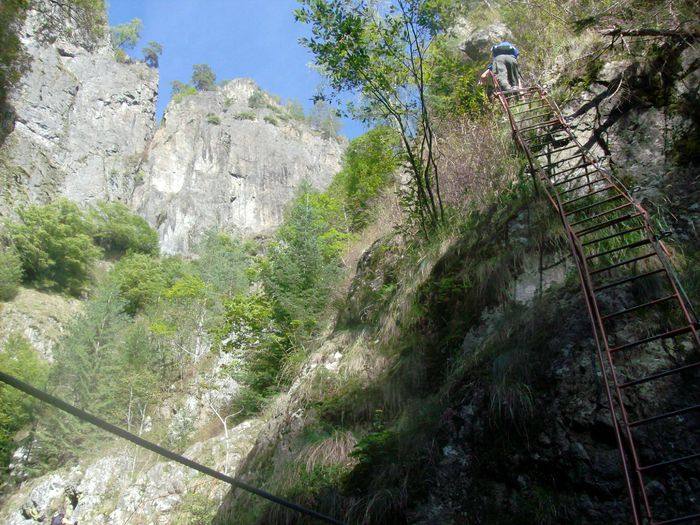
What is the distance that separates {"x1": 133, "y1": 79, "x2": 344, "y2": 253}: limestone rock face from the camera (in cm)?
5053

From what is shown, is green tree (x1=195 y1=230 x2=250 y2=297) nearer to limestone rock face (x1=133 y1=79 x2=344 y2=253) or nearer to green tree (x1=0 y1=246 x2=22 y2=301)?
green tree (x1=0 y1=246 x2=22 y2=301)

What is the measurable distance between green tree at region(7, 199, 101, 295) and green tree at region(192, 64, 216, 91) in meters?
42.1

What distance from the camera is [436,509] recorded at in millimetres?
3264

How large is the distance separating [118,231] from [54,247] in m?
8.17

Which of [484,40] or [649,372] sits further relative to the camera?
[484,40]

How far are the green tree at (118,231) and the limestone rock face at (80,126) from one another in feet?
14.2

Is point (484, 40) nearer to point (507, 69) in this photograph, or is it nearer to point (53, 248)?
Result: point (507, 69)

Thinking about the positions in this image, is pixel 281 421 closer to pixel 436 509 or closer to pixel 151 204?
pixel 436 509

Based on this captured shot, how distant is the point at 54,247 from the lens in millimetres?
35031

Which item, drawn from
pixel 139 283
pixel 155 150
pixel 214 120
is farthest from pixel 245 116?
pixel 139 283

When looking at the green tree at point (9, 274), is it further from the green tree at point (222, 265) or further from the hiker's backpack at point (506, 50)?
the hiker's backpack at point (506, 50)

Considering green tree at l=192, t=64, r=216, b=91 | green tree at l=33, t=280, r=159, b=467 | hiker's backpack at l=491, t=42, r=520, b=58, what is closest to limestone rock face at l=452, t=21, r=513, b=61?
hiker's backpack at l=491, t=42, r=520, b=58

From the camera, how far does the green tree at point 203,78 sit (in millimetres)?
73625

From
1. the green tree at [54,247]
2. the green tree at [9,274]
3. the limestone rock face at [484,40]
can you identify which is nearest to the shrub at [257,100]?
the green tree at [54,247]
